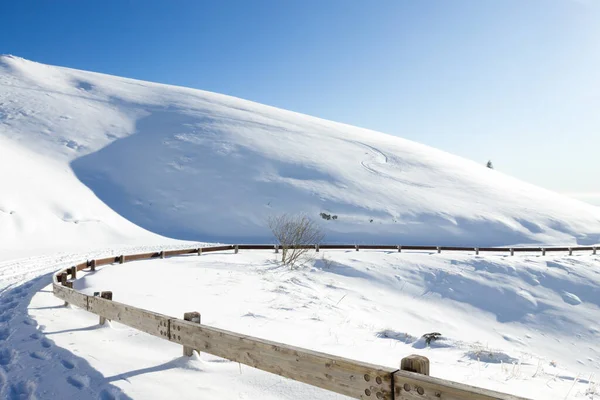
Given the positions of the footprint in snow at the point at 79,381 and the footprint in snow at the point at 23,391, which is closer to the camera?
the footprint in snow at the point at 23,391

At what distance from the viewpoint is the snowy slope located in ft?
131

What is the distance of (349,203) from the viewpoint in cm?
4775

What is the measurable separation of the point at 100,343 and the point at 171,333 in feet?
6.61

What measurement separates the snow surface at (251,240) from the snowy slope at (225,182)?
0.86 feet

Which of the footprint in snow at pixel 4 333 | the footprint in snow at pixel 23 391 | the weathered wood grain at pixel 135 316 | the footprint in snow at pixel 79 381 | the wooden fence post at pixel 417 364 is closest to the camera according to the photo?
the wooden fence post at pixel 417 364

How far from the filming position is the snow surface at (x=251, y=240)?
6590 millimetres

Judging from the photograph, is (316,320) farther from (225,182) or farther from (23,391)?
(225,182)

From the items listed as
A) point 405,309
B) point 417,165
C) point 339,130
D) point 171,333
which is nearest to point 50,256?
point 405,309

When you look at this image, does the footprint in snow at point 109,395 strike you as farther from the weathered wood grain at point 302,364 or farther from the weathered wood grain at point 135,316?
the weathered wood grain at point 135,316

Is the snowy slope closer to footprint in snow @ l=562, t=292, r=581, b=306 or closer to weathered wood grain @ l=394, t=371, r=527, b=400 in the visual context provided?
footprint in snow @ l=562, t=292, r=581, b=306

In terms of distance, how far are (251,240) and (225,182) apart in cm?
1228

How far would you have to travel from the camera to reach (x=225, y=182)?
165ft

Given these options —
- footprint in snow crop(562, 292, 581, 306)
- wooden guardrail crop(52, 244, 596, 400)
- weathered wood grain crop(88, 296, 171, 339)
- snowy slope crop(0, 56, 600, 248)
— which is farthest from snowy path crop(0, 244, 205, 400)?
snowy slope crop(0, 56, 600, 248)

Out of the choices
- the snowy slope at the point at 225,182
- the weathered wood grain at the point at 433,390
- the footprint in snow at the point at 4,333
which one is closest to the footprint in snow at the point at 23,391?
the footprint in snow at the point at 4,333
